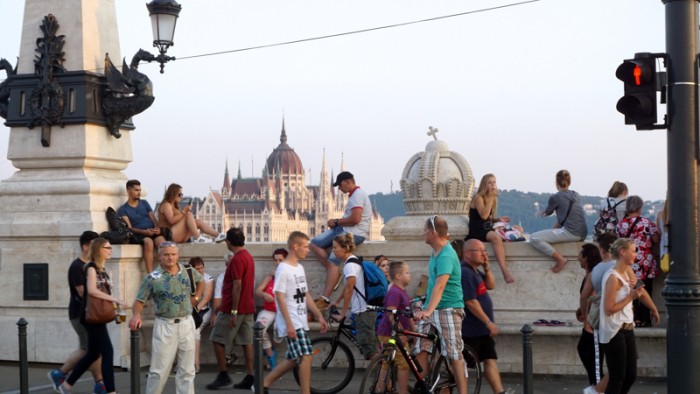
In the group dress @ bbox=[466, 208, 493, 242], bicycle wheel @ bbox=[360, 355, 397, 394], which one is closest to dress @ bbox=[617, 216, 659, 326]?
dress @ bbox=[466, 208, 493, 242]

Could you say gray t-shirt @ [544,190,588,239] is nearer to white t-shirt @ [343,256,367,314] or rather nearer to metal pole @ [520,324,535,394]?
white t-shirt @ [343,256,367,314]

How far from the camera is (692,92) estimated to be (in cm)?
790

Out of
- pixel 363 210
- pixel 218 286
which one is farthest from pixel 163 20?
pixel 363 210

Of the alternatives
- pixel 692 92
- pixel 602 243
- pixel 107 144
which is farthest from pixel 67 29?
pixel 692 92

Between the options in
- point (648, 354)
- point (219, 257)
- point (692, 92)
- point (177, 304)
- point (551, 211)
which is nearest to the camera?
point (692, 92)

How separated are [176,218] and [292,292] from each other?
371cm

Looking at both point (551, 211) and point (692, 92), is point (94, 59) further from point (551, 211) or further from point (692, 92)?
point (692, 92)

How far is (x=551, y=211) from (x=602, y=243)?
2596 millimetres

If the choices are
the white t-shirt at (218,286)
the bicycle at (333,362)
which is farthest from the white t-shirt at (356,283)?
the white t-shirt at (218,286)

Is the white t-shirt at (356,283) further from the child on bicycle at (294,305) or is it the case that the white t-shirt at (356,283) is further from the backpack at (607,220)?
the backpack at (607,220)

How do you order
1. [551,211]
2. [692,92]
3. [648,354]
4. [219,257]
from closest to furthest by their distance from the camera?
[692,92] < [648,354] < [551,211] < [219,257]

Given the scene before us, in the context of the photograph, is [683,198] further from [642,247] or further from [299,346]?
[642,247]

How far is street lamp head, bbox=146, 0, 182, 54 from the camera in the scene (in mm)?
12898

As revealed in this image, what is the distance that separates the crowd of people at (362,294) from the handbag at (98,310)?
0.07 meters
